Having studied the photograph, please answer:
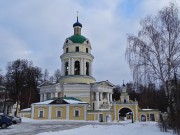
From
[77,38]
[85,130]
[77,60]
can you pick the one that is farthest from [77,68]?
[85,130]

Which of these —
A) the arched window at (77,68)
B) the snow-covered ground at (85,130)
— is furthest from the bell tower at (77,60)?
the snow-covered ground at (85,130)

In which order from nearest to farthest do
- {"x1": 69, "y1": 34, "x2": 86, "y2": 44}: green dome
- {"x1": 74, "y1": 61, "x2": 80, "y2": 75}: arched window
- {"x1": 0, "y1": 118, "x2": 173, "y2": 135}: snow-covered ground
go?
1. {"x1": 0, "y1": 118, "x2": 173, "y2": 135}: snow-covered ground
2. {"x1": 74, "y1": 61, "x2": 80, "y2": 75}: arched window
3. {"x1": 69, "y1": 34, "x2": 86, "y2": 44}: green dome

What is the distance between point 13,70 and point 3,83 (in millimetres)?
5128

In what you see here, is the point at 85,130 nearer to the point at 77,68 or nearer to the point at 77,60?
the point at 77,60

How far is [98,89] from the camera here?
51875 millimetres

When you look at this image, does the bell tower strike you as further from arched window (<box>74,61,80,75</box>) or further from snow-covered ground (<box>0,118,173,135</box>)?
snow-covered ground (<box>0,118,173,135</box>)

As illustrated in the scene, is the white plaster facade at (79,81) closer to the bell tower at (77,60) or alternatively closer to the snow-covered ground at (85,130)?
the bell tower at (77,60)

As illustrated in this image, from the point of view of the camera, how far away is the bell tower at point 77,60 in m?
52.8

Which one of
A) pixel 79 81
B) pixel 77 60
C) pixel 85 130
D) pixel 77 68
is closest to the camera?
pixel 85 130

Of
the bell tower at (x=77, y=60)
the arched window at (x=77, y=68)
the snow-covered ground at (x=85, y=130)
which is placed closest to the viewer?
the snow-covered ground at (x=85, y=130)

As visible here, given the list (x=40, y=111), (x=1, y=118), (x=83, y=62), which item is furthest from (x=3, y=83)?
(x=1, y=118)

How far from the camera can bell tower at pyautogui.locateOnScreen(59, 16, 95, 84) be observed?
52.8m

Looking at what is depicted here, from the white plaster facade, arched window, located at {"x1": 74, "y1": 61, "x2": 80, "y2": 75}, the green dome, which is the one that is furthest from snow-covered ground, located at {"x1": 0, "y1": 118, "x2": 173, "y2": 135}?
the green dome

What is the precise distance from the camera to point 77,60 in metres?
53.4
